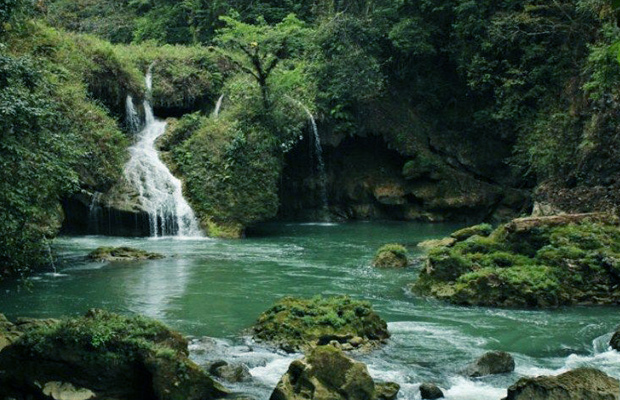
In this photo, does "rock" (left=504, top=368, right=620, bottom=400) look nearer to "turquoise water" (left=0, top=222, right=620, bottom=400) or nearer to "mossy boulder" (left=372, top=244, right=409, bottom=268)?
"turquoise water" (left=0, top=222, right=620, bottom=400)

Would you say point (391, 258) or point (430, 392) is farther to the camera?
point (391, 258)

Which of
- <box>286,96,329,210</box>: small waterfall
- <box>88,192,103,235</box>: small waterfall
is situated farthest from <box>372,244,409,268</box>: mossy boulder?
<box>286,96,329,210</box>: small waterfall

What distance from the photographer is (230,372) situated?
9461mm

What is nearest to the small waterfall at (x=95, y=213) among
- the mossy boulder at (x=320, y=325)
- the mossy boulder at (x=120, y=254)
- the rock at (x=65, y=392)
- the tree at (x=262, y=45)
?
the mossy boulder at (x=120, y=254)

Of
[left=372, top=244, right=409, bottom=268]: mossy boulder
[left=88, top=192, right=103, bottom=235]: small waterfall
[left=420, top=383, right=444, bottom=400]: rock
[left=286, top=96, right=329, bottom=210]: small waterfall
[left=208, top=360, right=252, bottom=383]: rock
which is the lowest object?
[left=420, top=383, right=444, bottom=400]: rock

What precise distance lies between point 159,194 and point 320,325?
1485 cm

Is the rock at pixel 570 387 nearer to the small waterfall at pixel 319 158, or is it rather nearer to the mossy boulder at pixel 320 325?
the mossy boulder at pixel 320 325

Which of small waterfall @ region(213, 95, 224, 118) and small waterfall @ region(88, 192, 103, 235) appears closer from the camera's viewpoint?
small waterfall @ region(88, 192, 103, 235)

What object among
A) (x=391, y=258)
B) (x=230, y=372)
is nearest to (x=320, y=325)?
→ (x=230, y=372)

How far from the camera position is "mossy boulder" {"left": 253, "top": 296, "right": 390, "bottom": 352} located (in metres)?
Answer: 11.1

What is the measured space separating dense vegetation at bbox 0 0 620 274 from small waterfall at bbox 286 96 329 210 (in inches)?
13.8

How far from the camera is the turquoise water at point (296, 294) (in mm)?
10172

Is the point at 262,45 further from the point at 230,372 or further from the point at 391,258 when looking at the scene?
the point at 230,372

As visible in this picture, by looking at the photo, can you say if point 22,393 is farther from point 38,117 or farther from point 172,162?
point 172,162
